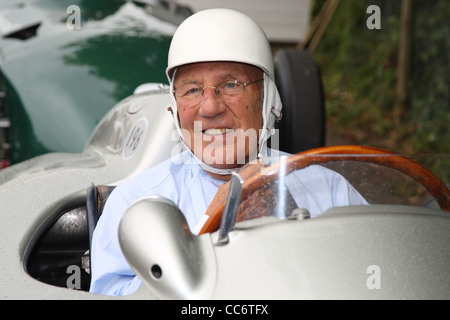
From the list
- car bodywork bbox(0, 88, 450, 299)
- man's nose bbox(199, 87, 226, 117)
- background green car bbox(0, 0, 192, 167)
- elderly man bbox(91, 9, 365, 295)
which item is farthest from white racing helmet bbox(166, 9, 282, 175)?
background green car bbox(0, 0, 192, 167)

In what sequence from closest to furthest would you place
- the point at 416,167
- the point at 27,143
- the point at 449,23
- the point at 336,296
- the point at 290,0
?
the point at 336,296 < the point at 416,167 < the point at 27,143 < the point at 449,23 < the point at 290,0

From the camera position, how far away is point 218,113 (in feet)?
6.85

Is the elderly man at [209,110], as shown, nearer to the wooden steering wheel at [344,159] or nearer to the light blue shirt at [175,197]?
the light blue shirt at [175,197]

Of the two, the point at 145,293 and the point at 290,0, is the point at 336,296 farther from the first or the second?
the point at 290,0

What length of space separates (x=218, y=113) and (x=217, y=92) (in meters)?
0.07

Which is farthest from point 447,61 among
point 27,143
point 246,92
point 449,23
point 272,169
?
point 272,169

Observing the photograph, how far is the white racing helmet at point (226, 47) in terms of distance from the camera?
211cm

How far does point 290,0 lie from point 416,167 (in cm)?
872

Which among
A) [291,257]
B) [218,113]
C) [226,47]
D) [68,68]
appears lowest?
[68,68]

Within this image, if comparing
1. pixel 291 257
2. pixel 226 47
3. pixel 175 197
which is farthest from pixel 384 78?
pixel 291 257

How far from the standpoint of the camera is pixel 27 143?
3979mm

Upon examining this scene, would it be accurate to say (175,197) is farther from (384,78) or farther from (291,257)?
(384,78)

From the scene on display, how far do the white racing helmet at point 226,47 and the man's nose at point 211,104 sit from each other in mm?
106

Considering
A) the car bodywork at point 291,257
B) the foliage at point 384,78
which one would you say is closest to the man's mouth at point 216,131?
the car bodywork at point 291,257
